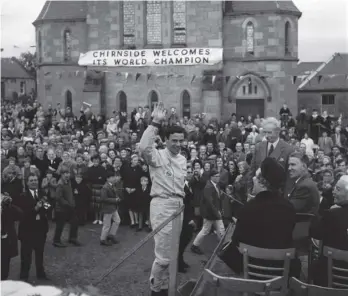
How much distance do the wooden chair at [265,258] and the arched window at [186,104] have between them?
964 inches

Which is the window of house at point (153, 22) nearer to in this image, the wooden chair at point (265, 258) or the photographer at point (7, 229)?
the photographer at point (7, 229)

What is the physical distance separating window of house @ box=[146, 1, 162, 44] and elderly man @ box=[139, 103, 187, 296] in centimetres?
2310

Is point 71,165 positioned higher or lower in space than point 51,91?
lower

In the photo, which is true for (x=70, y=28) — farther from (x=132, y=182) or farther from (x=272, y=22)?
(x=132, y=182)

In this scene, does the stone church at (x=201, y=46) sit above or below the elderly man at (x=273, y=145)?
above

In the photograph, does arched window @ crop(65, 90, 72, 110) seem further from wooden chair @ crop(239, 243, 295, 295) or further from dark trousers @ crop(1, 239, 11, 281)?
wooden chair @ crop(239, 243, 295, 295)

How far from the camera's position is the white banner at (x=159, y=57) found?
28.3 meters

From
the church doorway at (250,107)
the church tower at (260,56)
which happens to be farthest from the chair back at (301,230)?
the church doorway at (250,107)

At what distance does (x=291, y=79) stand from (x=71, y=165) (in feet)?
58.3

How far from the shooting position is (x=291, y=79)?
28766 mm

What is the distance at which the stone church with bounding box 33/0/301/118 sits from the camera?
94.1ft

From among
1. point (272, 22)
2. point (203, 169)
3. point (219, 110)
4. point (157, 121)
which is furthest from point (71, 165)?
point (272, 22)

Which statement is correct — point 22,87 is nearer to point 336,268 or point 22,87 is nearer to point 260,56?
point 260,56

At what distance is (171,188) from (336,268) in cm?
247
